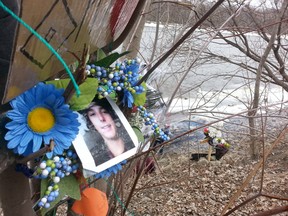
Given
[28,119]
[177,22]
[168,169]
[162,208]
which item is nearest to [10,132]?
[28,119]

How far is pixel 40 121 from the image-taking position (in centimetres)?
49

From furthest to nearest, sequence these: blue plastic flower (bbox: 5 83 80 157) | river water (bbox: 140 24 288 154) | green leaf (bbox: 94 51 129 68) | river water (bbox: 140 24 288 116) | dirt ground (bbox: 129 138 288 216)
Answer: dirt ground (bbox: 129 138 288 216) → river water (bbox: 140 24 288 116) → river water (bbox: 140 24 288 154) → green leaf (bbox: 94 51 129 68) → blue plastic flower (bbox: 5 83 80 157)

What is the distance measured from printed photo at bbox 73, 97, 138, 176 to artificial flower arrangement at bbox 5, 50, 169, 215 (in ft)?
0.07

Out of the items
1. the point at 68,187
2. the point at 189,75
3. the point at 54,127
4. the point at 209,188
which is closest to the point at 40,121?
the point at 54,127

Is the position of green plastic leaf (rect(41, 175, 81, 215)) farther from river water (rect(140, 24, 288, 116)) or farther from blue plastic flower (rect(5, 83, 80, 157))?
river water (rect(140, 24, 288, 116))

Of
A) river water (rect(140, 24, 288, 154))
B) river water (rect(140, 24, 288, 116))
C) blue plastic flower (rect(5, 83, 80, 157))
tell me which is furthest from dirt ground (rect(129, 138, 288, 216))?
blue plastic flower (rect(5, 83, 80, 157))

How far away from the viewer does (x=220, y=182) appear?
3057 millimetres

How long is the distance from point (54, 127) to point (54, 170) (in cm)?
7

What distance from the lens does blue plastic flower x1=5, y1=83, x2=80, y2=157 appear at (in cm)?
47

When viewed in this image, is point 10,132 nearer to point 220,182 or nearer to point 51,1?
point 51,1

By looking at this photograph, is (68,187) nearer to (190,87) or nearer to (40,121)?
(40,121)

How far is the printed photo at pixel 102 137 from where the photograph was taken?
53cm

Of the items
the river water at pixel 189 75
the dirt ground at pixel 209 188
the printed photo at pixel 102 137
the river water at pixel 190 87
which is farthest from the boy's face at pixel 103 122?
the dirt ground at pixel 209 188

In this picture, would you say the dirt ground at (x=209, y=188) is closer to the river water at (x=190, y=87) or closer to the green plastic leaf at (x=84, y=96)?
the river water at (x=190, y=87)
